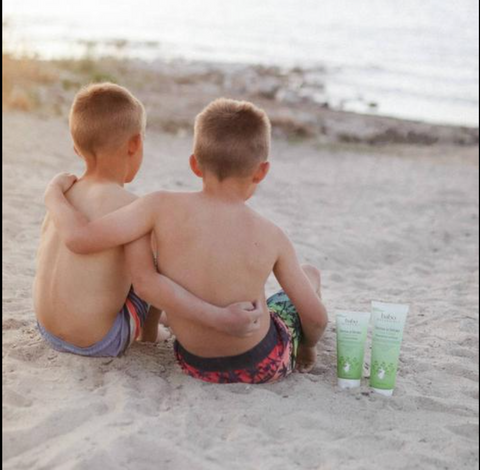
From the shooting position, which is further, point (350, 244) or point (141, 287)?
point (350, 244)

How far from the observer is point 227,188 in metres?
2.83

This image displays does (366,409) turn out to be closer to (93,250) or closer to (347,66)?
(93,250)

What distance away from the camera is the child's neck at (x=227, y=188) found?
2818 millimetres

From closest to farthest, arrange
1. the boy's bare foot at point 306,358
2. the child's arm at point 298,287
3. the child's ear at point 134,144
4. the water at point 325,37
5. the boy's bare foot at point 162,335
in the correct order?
1. the child's arm at point 298,287
2. the child's ear at point 134,144
3. the boy's bare foot at point 306,358
4. the boy's bare foot at point 162,335
5. the water at point 325,37

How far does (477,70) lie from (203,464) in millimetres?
18330

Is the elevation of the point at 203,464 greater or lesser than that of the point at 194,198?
lesser

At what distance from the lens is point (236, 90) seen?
13.9m

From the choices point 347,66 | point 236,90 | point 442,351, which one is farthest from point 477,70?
point 442,351

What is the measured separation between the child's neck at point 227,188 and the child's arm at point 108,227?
188 millimetres

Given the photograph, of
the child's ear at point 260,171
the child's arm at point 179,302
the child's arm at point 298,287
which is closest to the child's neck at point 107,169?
the child's arm at point 179,302

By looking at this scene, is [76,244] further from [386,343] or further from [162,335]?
[386,343]

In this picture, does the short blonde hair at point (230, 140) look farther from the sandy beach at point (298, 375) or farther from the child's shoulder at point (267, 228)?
the sandy beach at point (298, 375)

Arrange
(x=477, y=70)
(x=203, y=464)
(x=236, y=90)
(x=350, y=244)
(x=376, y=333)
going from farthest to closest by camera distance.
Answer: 1. (x=477, y=70)
2. (x=236, y=90)
3. (x=350, y=244)
4. (x=376, y=333)
5. (x=203, y=464)

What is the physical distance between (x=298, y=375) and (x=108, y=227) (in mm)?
1013
